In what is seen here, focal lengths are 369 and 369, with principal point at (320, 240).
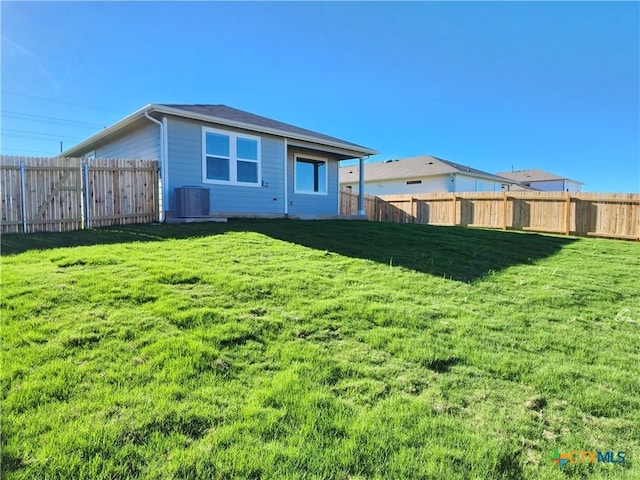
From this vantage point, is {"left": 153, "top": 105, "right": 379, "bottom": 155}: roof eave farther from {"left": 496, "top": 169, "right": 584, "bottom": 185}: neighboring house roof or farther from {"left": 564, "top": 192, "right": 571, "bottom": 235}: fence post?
{"left": 496, "top": 169, "right": 584, "bottom": 185}: neighboring house roof

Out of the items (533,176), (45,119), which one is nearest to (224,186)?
(45,119)

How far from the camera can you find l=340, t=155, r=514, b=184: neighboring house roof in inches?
1009

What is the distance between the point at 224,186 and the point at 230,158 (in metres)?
0.88

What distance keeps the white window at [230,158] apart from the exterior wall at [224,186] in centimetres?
15

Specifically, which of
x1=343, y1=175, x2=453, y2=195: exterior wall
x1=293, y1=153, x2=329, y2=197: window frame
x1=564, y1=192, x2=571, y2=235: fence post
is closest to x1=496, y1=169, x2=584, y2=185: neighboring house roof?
x1=343, y1=175, x2=453, y2=195: exterior wall

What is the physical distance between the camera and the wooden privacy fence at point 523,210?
13.2 m

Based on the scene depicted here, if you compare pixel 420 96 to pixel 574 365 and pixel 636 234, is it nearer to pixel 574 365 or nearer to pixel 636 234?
pixel 636 234

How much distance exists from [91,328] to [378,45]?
13904 mm

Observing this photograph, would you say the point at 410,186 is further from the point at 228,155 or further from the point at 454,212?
the point at 228,155

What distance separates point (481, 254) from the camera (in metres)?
7.34

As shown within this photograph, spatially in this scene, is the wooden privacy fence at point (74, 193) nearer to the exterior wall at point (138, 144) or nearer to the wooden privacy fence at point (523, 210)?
the exterior wall at point (138, 144)

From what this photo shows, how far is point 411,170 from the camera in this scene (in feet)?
89.1

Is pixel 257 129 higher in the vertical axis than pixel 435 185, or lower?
higher

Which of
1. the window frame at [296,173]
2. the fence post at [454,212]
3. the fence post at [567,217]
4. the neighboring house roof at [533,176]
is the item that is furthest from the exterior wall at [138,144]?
the neighboring house roof at [533,176]
